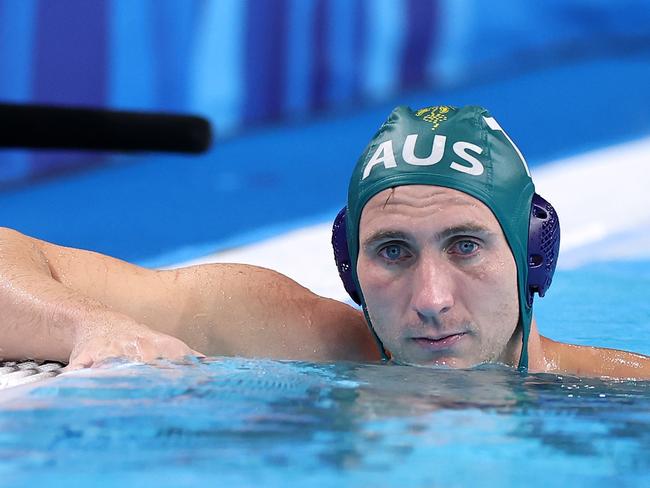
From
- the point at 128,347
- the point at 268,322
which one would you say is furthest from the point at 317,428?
the point at 268,322

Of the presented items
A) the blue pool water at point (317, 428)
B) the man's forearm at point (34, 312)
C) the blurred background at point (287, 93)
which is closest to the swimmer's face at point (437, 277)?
the blue pool water at point (317, 428)

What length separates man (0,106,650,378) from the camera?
8.27ft

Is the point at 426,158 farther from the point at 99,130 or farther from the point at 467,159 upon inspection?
the point at 99,130

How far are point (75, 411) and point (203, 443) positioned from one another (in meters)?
0.29

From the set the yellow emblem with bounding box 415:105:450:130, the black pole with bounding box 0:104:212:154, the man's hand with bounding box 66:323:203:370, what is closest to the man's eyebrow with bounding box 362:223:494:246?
the yellow emblem with bounding box 415:105:450:130

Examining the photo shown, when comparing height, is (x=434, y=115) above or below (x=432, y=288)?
above

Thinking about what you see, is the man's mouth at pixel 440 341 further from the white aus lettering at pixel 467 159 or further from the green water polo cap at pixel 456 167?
the white aus lettering at pixel 467 159

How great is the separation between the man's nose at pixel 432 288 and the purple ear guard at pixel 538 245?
0.27 metres

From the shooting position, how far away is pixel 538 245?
2.69m

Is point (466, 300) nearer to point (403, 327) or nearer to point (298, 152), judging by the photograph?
point (403, 327)

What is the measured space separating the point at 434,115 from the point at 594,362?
0.78 m

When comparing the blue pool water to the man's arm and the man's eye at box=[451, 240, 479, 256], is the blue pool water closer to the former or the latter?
the man's eye at box=[451, 240, 479, 256]

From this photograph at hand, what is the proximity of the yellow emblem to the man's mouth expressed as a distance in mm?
493

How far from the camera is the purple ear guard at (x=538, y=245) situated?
2.69m
